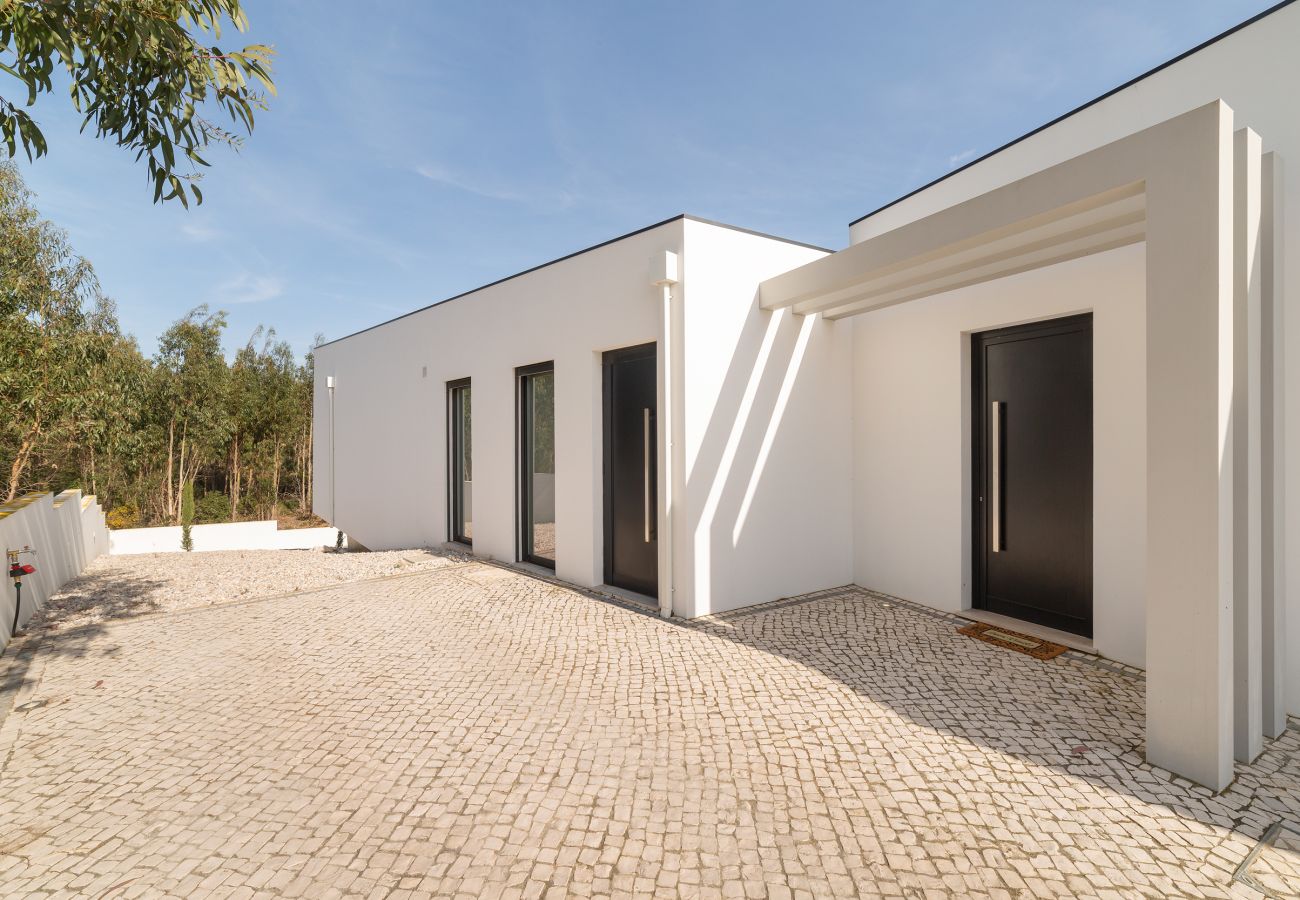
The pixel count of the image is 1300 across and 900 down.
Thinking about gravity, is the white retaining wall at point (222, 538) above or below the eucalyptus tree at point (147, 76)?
below

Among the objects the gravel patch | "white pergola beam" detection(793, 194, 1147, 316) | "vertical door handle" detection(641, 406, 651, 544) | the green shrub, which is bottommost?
the green shrub

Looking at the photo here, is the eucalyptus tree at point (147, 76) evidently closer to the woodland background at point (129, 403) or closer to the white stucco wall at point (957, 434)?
the white stucco wall at point (957, 434)

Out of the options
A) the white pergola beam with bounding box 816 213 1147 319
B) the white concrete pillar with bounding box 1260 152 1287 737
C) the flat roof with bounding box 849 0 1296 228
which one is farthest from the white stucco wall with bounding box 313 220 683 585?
the white concrete pillar with bounding box 1260 152 1287 737

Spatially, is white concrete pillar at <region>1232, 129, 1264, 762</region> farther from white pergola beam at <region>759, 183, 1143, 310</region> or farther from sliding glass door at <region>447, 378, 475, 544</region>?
sliding glass door at <region>447, 378, 475, 544</region>

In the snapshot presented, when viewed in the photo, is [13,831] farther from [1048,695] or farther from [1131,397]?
[1131,397]

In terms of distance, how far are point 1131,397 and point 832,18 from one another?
551 cm

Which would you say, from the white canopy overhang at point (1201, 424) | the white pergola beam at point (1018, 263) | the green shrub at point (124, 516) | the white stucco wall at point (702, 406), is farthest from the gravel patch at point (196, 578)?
the green shrub at point (124, 516)

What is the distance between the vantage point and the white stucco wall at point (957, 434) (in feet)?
13.5

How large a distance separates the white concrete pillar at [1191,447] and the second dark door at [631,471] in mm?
3709

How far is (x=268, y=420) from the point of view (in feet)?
63.6

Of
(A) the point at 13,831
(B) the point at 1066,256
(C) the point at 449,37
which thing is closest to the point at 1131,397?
(B) the point at 1066,256

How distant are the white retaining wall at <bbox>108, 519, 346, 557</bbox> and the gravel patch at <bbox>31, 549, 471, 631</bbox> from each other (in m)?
5.19

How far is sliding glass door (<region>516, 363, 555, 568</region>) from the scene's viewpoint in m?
7.05

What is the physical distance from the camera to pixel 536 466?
7285 millimetres
